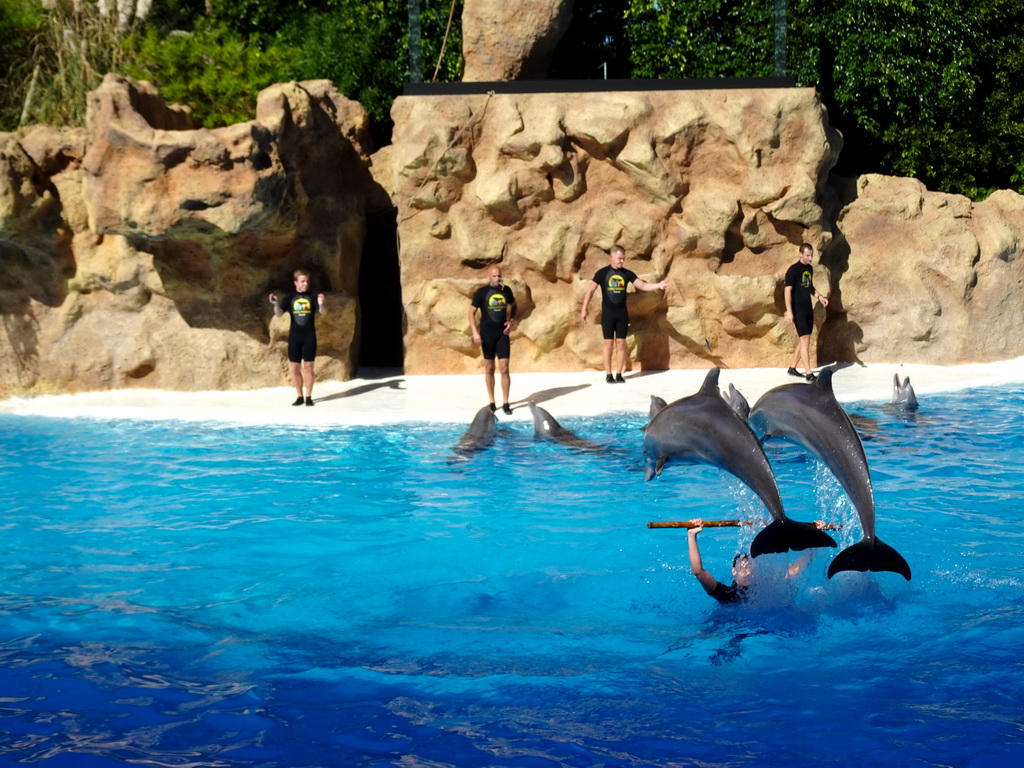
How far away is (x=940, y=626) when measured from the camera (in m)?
6.11

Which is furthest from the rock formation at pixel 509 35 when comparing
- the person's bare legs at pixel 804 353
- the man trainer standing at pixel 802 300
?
the person's bare legs at pixel 804 353

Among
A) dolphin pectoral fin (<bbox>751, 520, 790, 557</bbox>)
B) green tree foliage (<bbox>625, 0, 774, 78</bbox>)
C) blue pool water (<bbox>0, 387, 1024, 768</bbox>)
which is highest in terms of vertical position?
green tree foliage (<bbox>625, 0, 774, 78</bbox>)

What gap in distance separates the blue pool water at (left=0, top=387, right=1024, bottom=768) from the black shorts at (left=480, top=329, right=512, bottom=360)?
1.76 metres

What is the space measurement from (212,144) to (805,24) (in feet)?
30.0

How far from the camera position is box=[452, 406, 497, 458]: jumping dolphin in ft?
32.9

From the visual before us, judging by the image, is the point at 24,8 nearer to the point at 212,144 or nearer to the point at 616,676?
the point at 212,144

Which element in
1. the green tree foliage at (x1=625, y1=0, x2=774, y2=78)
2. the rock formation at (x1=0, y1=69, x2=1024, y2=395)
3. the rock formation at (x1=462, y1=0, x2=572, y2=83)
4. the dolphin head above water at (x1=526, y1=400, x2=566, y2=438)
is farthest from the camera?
the green tree foliage at (x1=625, y1=0, x2=774, y2=78)

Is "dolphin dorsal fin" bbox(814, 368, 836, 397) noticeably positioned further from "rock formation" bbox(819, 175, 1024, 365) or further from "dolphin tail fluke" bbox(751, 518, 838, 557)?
"rock formation" bbox(819, 175, 1024, 365)

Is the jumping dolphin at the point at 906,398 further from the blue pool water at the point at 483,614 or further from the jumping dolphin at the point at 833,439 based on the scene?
the jumping dolphin at the point at 833,439

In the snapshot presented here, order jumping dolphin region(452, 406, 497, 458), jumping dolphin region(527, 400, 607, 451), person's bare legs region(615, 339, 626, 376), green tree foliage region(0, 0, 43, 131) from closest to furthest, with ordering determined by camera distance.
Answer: jumping dolphin region(452, 406, 497, 458), jumping dolphin region(527, 400, 607, 451), person's bare legs region(615, 339, 626, 376), green tree foliage region(0, 0, 43, 131)

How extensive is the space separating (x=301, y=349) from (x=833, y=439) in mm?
7420

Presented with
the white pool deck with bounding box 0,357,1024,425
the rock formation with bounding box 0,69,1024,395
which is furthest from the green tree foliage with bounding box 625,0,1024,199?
the white pool deck with bounding box 0,357,1024,425

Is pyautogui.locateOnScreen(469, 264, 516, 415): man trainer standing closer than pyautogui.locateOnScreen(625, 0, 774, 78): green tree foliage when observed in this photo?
Yes

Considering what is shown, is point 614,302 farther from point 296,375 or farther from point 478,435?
point 296,375
